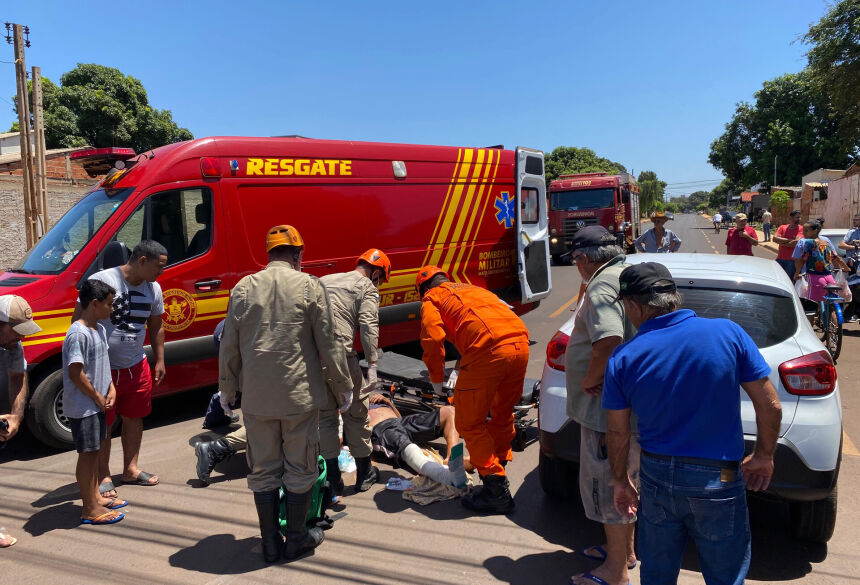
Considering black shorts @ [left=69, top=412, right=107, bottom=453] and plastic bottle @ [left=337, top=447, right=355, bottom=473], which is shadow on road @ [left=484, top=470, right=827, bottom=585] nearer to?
plastic bottle @ [left=337, top=447, right=355, bottom=473]

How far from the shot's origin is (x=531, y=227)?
8.71m

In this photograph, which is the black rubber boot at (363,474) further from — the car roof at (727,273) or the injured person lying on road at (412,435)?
the car roof at (727,273)

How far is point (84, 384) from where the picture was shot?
11.7 ft

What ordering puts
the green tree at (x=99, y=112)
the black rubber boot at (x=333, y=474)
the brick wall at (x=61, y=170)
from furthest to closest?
1. the green tree at (x=99, y=112)
2. the brick wall at (x=61, y=170)
3. the black rubber boot at (x=333, y=474)

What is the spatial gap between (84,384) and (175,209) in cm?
245

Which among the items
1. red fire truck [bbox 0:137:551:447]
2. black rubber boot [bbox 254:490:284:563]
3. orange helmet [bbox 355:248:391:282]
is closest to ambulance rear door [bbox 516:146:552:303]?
red fire truck [bbox 0:137:551:447]

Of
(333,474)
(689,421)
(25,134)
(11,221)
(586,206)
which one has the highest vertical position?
(25,134)

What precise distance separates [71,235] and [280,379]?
11.3 ft

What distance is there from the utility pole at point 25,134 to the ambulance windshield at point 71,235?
10.0m

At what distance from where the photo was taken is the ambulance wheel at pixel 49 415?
488cm

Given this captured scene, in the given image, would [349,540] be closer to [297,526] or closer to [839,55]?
[297,526]

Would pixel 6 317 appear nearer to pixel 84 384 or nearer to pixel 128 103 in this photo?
pixel 84 384

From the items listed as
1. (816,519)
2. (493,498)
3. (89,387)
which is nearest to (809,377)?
(816,519)

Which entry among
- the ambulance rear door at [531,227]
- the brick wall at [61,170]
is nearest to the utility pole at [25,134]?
the brick wall at [61,170]
